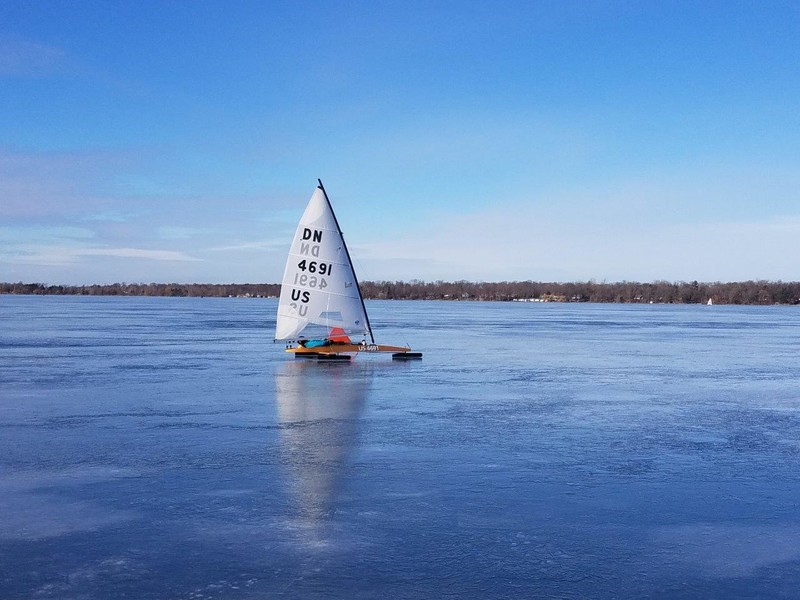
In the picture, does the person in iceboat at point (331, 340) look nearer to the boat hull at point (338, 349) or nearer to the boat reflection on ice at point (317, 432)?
the boat hull at point (338, 349)

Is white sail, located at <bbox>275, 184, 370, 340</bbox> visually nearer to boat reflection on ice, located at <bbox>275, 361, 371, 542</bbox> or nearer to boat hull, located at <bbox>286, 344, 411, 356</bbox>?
boat hull, located at <bbox>286, 344, 411, 356</bbox>

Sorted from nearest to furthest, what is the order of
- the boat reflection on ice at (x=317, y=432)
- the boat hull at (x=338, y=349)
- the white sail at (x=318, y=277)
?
1. the boat reflection on ice at (x=317, y=432)
2. the white sail at (x=318, y=277)
3. the boat hull at (x=338, y=349)

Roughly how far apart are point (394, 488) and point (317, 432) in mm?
3647

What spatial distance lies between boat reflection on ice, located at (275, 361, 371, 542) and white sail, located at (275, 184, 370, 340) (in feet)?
11.0

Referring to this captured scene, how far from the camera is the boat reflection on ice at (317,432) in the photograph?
330 inches

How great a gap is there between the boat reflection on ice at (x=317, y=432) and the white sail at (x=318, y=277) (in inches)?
132

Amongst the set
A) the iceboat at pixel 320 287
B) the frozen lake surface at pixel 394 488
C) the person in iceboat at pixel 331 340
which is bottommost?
the frozen lake surface at pixel 394 488

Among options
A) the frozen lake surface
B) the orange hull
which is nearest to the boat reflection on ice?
the frozen lake surface

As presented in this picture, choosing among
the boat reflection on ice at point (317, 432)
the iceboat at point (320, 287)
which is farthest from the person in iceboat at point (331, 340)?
the boat reflection on ice at point (317, 432)

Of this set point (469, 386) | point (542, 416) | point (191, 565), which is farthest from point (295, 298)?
point (191, 565)

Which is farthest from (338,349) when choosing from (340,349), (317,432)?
(317,432)

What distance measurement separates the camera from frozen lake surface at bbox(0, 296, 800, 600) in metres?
6.38

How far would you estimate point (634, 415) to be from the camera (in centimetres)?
1463

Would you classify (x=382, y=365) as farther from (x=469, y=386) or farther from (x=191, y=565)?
(x=191, y=565)
